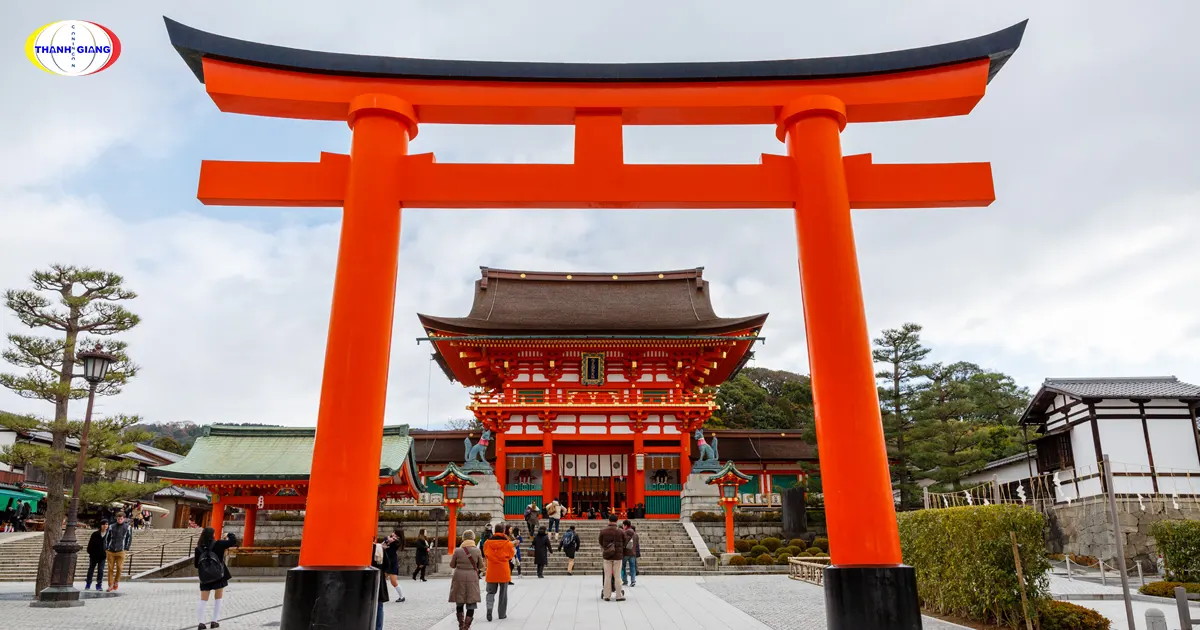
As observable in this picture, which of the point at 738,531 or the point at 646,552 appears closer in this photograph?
the point at 646,552

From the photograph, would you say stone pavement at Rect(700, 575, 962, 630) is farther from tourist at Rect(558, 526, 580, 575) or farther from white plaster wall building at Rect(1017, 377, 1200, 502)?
white plaster wall building at Rect(1017, 377, 1200, 502)

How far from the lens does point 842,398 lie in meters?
6.22

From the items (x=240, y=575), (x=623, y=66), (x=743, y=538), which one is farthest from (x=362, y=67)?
(x=743, y=538)

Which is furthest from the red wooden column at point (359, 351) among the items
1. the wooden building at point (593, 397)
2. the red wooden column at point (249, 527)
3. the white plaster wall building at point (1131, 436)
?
the white plaster wall building at point (1131, 436)

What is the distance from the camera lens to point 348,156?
23.4ft

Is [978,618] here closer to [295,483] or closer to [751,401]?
[295,483]

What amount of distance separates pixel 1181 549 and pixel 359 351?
50.2ft

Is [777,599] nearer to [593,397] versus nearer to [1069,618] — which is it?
[1069,618]

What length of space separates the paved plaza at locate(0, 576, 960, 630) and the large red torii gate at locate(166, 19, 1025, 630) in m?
4.10

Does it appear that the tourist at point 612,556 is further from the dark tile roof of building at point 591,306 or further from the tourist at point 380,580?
the dark tile roof of building at point 591,306

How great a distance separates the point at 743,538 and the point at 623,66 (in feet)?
59.6

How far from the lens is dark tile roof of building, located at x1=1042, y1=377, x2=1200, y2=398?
22.0 metres

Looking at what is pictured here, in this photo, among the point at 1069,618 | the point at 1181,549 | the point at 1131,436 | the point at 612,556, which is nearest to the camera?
the point at 1069,618

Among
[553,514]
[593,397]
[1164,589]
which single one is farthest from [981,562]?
[593,397]
